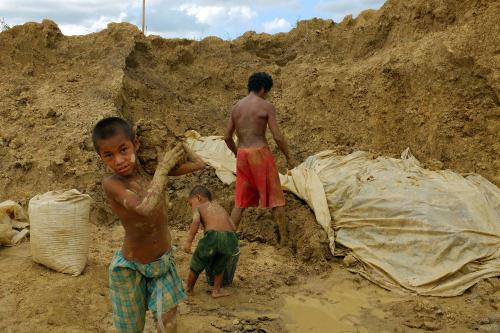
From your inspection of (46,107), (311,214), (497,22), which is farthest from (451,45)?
(46,107)

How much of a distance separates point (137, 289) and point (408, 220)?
9.41ft

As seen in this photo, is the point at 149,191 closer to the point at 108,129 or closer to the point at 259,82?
the point at 108,129

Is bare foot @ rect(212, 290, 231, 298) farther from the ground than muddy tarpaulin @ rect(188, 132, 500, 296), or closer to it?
closer to it

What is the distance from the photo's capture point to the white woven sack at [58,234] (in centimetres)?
405

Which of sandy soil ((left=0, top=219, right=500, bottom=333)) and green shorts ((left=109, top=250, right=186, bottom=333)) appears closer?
green shorts ((left=109, top=250, right=186, bottom=333))

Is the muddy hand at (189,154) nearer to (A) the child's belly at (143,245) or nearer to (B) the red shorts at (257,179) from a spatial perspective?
(A) the child's belly at (143,245)

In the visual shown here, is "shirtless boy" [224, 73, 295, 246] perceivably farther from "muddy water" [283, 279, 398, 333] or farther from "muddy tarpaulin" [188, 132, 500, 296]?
"muddy water" [283, 279, 398, 333]

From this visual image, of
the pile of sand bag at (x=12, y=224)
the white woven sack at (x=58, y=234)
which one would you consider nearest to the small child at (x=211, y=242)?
the white woven sack at (x=58, y=234)

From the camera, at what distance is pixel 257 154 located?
494 centimetres

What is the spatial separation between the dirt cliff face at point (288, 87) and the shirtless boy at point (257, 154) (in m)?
0.58

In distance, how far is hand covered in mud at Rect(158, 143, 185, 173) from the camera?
96.9 inches

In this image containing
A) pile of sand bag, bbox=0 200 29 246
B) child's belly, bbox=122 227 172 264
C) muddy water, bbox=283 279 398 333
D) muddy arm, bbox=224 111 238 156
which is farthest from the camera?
muddy arm, bbox=224 111 238 156

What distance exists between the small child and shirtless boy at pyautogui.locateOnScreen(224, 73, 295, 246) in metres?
0.87

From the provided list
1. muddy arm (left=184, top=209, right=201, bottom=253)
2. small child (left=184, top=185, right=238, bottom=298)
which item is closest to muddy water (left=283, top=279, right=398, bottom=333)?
small child (left=184, top=185, right=238, bottom=298)
